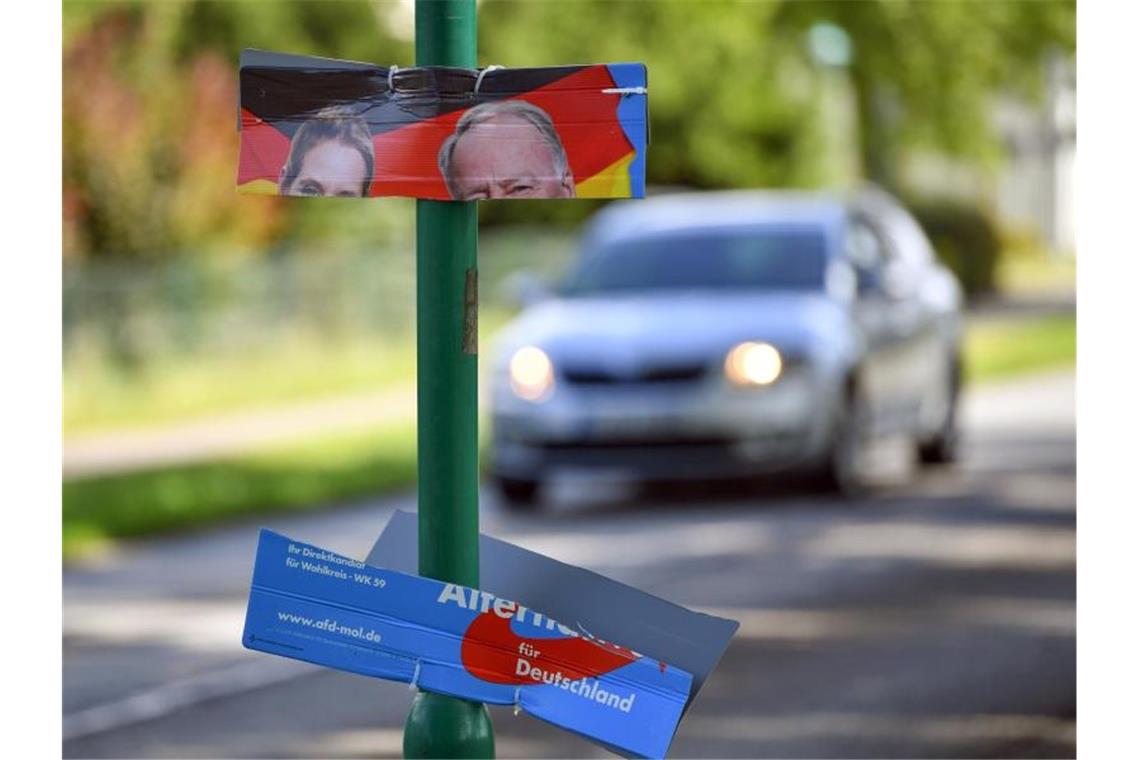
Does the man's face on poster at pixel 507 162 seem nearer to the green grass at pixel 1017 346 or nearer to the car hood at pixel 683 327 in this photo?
the car hood at pixel 683 327

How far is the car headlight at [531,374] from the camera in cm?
1177

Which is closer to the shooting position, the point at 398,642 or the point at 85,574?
the point at 398,642

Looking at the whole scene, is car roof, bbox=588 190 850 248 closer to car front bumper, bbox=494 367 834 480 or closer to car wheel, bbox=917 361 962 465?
car wheel, bbox=917 361 962 465

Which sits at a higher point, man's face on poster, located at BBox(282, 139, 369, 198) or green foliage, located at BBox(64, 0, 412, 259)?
green foliage, located at BBox(64, 0, 412, 259)

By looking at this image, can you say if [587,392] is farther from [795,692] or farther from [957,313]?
[795,692]

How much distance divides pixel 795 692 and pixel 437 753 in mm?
4174

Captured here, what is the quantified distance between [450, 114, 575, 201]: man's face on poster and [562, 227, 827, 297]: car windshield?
377 inches

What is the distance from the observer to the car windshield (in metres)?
12.6

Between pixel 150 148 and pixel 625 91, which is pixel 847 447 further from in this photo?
pixel 150 148

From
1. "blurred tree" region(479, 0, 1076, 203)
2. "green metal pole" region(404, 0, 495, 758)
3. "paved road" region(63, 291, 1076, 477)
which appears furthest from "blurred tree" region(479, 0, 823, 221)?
"green metal pole" region(404, 0, 495, 758)

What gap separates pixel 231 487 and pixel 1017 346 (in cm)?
1360

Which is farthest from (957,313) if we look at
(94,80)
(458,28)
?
(458,28)

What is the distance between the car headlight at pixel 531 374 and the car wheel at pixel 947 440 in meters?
2.87

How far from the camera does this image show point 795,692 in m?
7.13
